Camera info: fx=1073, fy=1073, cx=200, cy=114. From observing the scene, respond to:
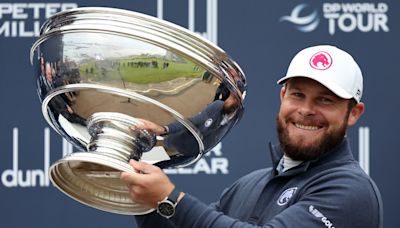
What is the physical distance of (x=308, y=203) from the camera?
233 centimetres

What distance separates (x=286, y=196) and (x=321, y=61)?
0.32 meters

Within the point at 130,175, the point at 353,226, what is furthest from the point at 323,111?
the point at 130,175

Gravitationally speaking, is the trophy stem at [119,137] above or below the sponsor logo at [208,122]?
below

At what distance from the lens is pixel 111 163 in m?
2.10

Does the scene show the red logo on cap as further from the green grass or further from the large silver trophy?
the green grass

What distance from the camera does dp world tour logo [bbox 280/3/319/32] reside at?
395 centimetres

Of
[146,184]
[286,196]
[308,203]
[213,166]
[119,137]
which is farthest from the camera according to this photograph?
[213,166]

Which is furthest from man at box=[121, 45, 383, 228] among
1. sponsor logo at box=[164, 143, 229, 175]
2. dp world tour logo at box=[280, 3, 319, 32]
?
dp world tour logo at box=[280, 3, 319, 32]

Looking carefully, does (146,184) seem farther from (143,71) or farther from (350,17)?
(350,17)

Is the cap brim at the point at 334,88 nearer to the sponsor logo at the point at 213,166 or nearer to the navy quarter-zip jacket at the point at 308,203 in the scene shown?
the navy quarter-zip jacket at the point at 308,203

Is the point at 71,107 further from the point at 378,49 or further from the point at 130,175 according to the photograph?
the point at 378,49

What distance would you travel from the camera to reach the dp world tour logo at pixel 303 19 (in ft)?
13.0

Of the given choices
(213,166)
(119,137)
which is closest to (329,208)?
(119,137)

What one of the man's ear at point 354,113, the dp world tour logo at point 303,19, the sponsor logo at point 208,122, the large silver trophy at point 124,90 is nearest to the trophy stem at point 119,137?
the large silver trophy at point 124,90
